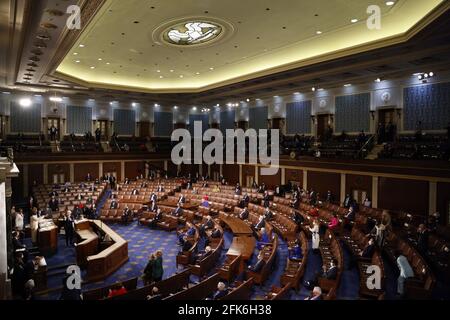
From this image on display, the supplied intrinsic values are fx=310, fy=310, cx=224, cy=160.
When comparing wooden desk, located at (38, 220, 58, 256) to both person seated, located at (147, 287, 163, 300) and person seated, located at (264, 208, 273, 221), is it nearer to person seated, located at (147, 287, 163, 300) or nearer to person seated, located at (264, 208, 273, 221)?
person seated, located at (147, 287, 163, 300)

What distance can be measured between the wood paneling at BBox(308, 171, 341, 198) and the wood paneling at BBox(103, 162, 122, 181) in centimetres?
1479

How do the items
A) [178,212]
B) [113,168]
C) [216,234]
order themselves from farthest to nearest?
[113,168] < [178,212] < [216,234]

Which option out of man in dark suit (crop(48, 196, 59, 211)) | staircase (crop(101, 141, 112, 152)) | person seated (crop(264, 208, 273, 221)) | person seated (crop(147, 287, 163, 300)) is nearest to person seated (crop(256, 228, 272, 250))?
person seated (crop(264, 208, 273, 221))

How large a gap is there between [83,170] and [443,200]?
22.0 metres

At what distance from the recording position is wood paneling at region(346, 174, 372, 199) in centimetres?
1543

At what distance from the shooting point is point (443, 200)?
12.7m

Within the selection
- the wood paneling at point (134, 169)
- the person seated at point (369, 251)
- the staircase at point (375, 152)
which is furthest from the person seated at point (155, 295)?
the wood paneling at point (134, 169)

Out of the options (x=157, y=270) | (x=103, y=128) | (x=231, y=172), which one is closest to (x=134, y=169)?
(x=103, y=128)

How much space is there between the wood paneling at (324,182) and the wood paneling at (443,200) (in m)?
4.83

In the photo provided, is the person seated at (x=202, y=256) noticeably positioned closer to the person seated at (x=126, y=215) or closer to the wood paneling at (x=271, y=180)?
the person seated at (x=126, y=215)

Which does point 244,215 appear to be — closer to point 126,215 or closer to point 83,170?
point 126,215

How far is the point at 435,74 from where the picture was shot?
15.2 m
